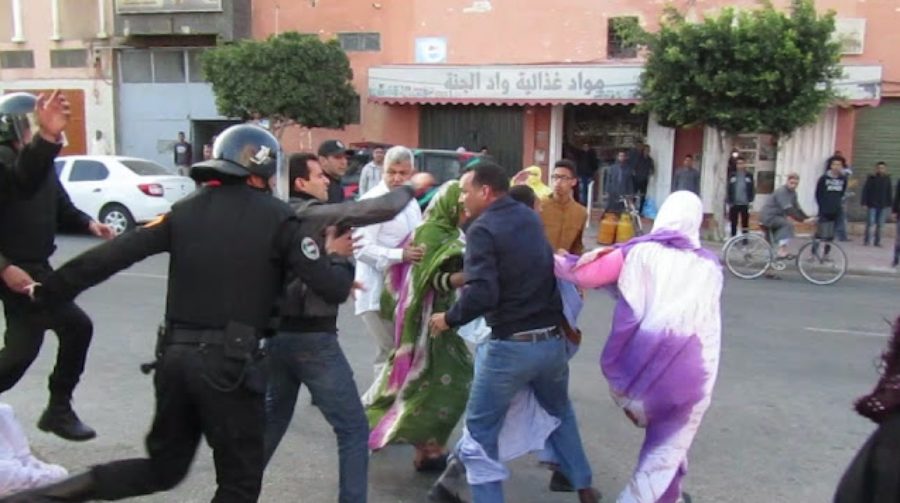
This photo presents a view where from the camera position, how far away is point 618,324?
383 cm

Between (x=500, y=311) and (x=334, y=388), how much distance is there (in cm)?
78

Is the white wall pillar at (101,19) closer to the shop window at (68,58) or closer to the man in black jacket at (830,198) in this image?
the shop window at (68,58)

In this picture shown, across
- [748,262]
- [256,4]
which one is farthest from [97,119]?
[748,262]

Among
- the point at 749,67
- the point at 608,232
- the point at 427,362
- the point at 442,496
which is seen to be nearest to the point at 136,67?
the point at 608,232

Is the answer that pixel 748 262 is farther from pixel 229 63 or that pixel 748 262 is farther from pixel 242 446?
pixel 229 63

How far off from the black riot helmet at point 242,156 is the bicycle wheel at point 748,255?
10331 millimetres

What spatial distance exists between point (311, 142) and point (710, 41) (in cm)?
1141

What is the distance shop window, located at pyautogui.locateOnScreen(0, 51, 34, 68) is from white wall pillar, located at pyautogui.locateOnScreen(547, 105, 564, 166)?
612 inches

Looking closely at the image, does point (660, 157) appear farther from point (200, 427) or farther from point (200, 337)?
point (200, 337)

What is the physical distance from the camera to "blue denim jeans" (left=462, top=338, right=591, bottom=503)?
3.75 meters

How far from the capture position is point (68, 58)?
2461 cm

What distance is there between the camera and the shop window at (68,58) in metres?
24.5

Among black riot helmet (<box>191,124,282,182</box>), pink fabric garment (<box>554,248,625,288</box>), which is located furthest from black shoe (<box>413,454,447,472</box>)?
black riot helmet (<box>191,124,282,182</box>)

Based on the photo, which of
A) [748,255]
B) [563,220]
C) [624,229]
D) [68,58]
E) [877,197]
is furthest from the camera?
[68,58]
